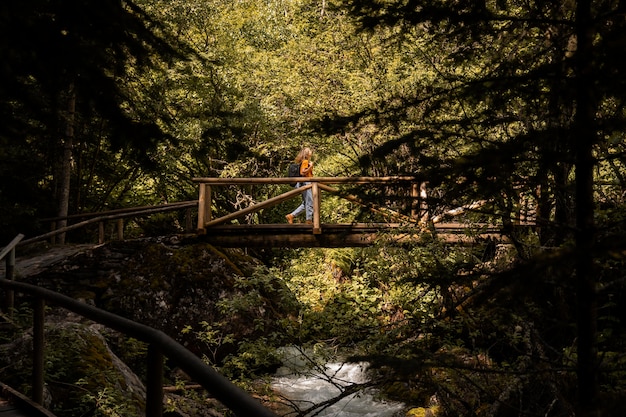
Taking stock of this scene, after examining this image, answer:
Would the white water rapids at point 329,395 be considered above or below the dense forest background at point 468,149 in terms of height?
below

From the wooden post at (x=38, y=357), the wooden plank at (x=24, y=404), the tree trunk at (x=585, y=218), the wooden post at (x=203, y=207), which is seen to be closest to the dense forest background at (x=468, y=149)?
the tree trunk at (x=585, y=218)

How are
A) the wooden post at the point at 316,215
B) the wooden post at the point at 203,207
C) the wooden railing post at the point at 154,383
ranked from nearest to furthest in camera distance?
the wooden railing post at the point at 154,383 → the wooden post at the point at 316,215 → the wooden post at the point at 203,207

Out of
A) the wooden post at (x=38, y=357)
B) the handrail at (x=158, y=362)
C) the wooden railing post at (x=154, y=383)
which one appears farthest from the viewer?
the wooden post at (x=38, y=357)

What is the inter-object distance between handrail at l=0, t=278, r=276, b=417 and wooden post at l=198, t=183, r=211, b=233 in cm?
716

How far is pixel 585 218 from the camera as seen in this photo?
8.91 ft

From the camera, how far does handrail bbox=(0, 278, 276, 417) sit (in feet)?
4.94

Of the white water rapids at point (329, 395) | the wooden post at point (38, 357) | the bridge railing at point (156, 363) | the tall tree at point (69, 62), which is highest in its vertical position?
the tall tree at point (69, 62)

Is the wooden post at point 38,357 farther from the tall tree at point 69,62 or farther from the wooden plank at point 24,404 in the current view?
the tall tree at point 69,62

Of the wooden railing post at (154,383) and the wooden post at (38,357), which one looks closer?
the wooden railing post at (154,383)

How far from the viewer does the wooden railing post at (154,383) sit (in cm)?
218

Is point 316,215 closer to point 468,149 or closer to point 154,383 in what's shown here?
point 468,149

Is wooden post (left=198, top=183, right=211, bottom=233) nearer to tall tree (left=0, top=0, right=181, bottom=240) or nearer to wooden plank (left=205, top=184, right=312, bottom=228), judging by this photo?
wooden plank (left=205, top=184, right=312, bottom=228)

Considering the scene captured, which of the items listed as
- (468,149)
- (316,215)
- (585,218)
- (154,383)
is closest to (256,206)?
(316,215)

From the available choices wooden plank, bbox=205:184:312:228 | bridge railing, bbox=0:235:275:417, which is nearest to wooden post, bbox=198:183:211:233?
wooden plank, bbox=205:184:312:228
